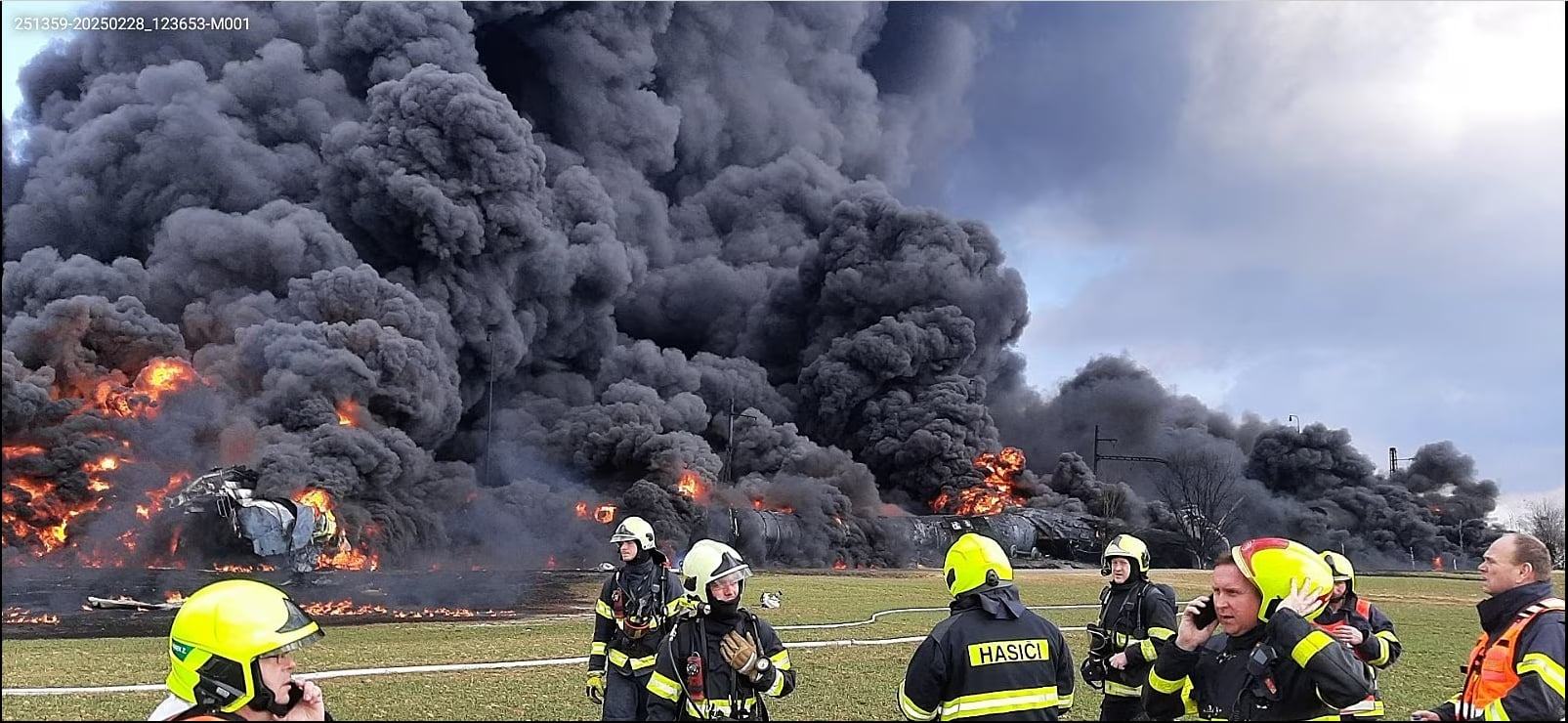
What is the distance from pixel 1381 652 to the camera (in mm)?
7305

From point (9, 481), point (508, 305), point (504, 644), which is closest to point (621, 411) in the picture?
point (508, 305)

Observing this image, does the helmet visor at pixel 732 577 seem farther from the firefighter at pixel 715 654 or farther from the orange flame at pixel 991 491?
the orange flame at pixel 991 491

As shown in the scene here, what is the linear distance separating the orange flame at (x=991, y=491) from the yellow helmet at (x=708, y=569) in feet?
202

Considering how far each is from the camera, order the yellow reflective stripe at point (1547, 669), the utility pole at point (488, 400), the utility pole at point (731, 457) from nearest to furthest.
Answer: the yellow reflective stripe at point (1547, 669), the utility pole at point (488, 400), the utility pole at point (731, 457)

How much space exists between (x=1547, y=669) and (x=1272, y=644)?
64.0 inches

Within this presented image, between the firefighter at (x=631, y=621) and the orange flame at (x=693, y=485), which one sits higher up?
the orange flame at (x=693, y=485)

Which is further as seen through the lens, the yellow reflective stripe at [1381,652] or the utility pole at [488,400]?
the utility pole at [488,400]

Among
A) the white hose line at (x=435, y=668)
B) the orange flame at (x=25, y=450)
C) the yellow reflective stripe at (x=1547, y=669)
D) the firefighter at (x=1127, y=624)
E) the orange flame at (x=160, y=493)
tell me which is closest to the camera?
the yellow reflective stripe at (x=1547, y=669)

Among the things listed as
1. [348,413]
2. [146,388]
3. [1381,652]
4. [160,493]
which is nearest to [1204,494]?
[348,413]

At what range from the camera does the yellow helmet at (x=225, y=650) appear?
4227mm

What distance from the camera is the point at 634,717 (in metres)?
8.93

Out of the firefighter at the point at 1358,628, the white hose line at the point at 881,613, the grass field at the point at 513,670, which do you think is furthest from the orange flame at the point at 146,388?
the firefighter at the point at 1358,628

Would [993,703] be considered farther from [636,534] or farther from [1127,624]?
[636,534]

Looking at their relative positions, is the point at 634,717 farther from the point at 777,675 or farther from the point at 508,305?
the point at 508,305
